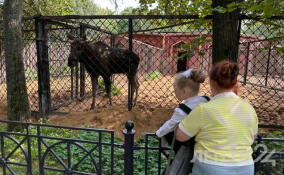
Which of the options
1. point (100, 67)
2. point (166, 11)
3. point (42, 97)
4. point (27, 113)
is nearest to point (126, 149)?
point (27, 113)

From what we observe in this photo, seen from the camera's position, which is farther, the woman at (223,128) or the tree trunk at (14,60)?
the tree trunk at (14,60)

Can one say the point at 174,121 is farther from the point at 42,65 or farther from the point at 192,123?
the point at 42,65

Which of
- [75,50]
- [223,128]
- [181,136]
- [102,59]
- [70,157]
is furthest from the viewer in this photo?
[102,59]

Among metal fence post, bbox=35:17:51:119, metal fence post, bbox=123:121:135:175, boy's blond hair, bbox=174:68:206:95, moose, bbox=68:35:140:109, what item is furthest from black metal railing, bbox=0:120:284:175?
moose, bbox=68:35:140:109

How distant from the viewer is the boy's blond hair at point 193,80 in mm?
1672

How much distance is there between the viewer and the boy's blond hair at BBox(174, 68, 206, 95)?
5.49ft

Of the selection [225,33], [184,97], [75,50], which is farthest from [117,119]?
[184,97]

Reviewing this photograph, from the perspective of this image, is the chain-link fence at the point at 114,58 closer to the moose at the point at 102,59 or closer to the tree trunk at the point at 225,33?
the moose at the point at 102,59

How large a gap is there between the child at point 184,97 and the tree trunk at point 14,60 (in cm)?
341

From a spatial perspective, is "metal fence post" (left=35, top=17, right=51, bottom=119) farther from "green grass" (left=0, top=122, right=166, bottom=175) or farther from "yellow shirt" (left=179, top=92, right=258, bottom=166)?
"yellow shirt" (left=179, top=92, right=258, bottom=166)

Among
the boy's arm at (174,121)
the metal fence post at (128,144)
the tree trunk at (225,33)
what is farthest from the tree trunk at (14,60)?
the boy's arm at (174,121)

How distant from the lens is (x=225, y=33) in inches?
124

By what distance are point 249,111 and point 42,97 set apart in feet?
15.3

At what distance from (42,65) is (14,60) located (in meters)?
1.00
